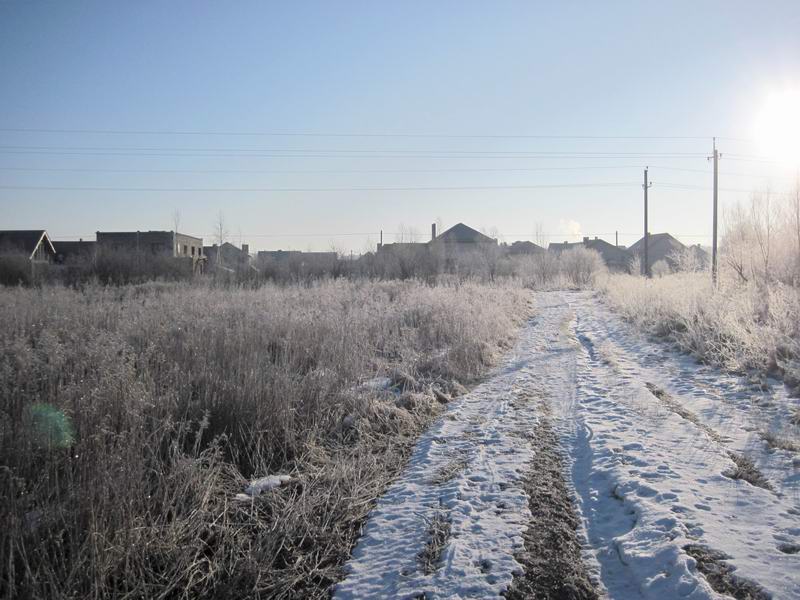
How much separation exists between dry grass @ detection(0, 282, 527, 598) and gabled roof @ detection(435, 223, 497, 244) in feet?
185

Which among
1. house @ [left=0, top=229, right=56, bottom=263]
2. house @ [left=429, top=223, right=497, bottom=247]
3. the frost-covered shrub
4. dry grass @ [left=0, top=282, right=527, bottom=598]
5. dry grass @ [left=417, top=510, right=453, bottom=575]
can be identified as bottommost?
dry grass @ [left=417, top=510, right=453, bottom=575]

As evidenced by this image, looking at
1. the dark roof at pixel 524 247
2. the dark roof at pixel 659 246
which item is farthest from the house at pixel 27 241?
the dark roof at pixel 659 246

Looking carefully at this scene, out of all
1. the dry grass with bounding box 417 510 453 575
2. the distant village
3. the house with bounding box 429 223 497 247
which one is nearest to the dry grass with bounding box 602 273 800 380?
the dry grass with bounding box 417 510 453 575

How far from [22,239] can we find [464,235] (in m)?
49.0

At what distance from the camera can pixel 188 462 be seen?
3.30 metres

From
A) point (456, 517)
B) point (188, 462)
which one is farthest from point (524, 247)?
point (188, 462)

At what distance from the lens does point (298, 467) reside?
165 inches

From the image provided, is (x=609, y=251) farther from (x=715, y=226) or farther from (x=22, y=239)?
(x=22, y=239)

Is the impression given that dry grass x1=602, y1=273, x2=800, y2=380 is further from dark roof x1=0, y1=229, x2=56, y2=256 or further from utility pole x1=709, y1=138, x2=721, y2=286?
dark roof x1=0, y1=229, x2=56, y2=256

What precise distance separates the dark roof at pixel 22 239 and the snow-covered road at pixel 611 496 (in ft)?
158

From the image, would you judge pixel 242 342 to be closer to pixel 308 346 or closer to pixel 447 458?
pixel 308 346

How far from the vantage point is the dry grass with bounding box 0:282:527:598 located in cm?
253

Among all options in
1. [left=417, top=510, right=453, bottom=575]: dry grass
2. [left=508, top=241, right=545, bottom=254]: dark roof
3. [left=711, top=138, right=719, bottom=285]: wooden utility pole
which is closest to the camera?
[left=417, top=510, right=453, bottom=575]: dry grass

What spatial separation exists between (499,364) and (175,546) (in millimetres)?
7279
